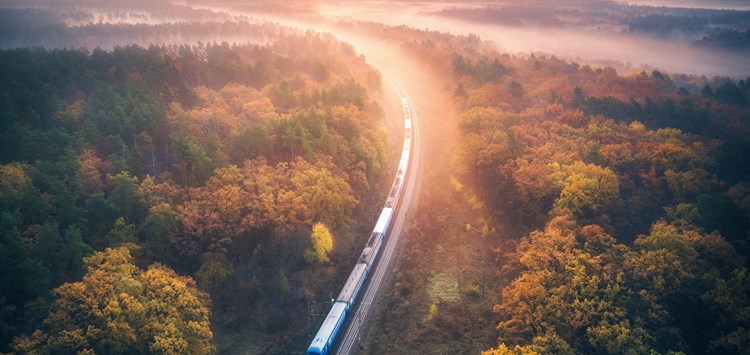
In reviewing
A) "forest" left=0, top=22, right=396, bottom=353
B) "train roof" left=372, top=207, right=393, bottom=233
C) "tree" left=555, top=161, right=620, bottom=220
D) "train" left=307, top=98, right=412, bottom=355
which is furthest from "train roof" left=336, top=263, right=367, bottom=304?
"tree" left=555, top=161, right=620, bottom=220

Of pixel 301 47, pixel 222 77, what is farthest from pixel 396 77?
pixel 222 77

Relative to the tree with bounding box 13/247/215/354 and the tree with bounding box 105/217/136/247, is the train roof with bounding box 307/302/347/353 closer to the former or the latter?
the tree with bounding box 13/247/215/354

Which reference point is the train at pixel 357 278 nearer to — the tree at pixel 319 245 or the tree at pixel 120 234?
the tree at pixel 319 245

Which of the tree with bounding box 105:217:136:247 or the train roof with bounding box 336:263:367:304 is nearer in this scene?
the tree with bounding box 105:217:136:247

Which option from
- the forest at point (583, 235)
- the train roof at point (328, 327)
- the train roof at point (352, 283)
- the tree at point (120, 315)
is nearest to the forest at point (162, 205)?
the tree at point (120, 315)

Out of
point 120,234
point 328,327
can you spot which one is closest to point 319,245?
point 328,327

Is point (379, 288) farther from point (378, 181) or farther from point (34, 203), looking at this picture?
point (34, 203)

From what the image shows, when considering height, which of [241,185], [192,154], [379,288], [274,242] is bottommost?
[379,288]
